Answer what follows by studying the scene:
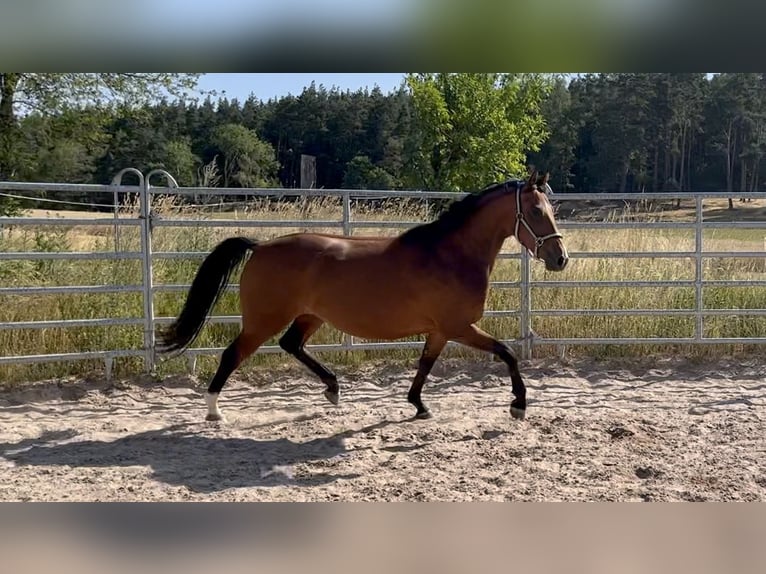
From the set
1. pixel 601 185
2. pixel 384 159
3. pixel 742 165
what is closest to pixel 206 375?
pixel 384 159

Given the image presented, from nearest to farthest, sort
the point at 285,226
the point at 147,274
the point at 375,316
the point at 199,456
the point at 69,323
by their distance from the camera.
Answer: the point at 199,456
the point at 375,316
the point at 69,323
the point at 147,274
the point at 285,226

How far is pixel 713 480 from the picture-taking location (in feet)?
12.2

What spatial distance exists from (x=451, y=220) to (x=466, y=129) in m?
11.2

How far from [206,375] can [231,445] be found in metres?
1.91

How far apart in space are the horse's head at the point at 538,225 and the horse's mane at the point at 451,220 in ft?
0.46

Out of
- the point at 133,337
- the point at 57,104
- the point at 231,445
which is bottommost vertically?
the point at 231,445

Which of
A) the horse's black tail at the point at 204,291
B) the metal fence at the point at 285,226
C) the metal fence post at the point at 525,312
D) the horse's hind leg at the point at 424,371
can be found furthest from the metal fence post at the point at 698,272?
→ the horse's black tail at the point at 204,291

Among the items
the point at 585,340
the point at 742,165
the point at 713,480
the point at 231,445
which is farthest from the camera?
the point at 742,165

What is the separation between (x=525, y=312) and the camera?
6820 mm

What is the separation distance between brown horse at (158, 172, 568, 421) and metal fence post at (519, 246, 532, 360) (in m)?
1.96

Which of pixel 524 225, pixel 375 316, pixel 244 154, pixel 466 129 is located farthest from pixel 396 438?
pixel 244 154

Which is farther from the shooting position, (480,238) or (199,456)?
(480,238)

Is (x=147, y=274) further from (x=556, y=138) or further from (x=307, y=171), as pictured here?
(x=556, y=138)

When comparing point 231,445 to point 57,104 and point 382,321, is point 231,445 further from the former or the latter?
point 57,104
